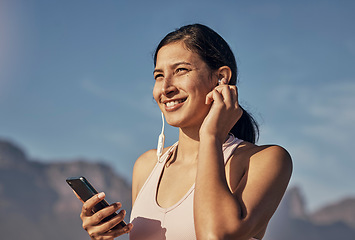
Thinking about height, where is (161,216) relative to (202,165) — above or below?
below

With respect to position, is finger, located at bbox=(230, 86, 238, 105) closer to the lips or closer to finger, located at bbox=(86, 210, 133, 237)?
the lips

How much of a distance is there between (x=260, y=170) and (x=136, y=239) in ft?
2.20

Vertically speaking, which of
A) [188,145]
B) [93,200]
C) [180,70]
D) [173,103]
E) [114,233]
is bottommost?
[114,233]

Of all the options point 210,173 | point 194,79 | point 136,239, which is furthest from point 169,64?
point 136,239

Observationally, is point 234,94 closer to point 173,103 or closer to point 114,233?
point 173,103

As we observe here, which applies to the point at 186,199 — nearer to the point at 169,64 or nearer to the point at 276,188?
the point at 276,188

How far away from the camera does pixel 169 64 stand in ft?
6.59

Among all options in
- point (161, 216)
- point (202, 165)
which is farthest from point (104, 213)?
point (202, 165)

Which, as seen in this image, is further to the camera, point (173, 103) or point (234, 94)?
point (173, 103)

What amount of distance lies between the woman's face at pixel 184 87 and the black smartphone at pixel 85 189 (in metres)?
0.47

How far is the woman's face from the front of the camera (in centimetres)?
194

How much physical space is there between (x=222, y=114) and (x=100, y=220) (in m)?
0.64

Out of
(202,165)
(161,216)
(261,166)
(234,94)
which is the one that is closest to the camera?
(202,165)

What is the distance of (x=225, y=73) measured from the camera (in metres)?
2.04
